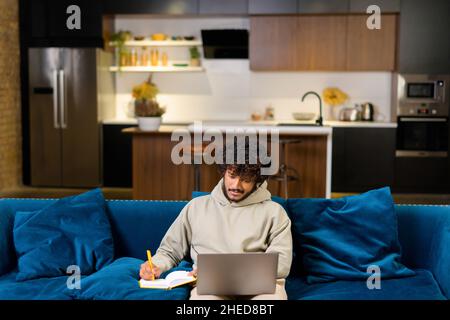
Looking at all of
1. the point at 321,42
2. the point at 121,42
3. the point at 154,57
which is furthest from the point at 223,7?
the point at 121,42

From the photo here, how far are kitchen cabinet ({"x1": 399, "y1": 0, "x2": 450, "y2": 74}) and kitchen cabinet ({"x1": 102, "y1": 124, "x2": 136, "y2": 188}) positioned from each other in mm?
3384

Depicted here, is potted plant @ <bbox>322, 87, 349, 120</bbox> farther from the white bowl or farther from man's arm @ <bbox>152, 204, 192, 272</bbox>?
man's arm @ <bbox>152, 204, 192, 272</bbox>

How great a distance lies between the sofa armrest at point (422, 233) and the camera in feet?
10.7

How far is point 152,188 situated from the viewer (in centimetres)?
680

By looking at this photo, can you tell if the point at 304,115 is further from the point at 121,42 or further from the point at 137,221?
the point at 137,221

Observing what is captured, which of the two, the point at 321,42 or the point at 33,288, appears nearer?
→ the point at 33,288

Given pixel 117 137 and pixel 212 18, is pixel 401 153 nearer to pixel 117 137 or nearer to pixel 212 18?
pixel 212 18

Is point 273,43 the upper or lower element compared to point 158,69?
upper

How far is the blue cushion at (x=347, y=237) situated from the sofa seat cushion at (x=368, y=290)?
0.05 meters

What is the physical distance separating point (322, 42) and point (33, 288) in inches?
227

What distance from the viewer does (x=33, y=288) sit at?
9.80 feet

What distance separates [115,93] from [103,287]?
6.08 m

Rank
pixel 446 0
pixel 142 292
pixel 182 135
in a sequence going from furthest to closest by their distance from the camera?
1. pixel 446 0
2. pixel 182 135
3. pixel 142 292

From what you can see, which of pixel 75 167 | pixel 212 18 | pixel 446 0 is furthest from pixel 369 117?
pixel 75 167
